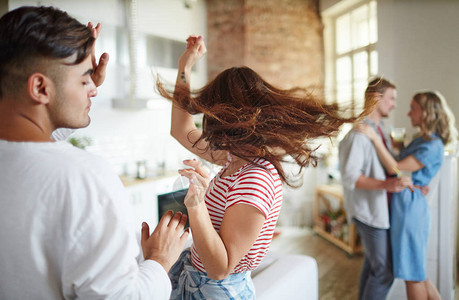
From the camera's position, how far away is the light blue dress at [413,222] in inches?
78.6

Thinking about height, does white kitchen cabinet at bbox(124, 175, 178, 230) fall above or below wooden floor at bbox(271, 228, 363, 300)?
above

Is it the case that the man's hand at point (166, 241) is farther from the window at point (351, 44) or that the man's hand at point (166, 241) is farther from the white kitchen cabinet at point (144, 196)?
the window at point (351, 44)

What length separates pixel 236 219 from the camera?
0.83m

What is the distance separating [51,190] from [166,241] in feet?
0.95

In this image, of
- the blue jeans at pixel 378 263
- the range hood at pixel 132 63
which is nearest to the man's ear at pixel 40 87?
the blue jeans at pixel 378 263

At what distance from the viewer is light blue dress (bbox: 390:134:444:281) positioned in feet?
6.55

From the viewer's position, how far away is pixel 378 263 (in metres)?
2.02

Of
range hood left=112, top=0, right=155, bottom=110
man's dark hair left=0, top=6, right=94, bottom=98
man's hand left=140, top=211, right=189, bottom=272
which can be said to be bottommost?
man's hand left=140, top=211, right=189, bottom=272

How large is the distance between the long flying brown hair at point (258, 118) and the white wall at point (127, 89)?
2.39m

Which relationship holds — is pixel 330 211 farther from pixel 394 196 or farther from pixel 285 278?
pixel 285 278

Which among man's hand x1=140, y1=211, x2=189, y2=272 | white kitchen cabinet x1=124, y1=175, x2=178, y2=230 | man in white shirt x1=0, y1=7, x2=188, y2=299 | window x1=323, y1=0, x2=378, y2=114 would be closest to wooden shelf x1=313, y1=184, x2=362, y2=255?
window x1=323, y1=0, x2=378, y2=114

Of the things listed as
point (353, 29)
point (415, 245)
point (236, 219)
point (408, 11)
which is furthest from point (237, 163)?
point (353, 29)

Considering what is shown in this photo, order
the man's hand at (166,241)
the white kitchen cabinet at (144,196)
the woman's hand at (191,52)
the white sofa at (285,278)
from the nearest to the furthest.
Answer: the man's hand at (166,241) < the woman's hand at (191,52) < the white sofa at (285,278) < the white kitchen cabinet at (144,196)

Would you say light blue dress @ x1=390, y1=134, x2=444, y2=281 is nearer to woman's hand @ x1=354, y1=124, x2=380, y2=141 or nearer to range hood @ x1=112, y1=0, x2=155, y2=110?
woman's hand @ x1=354, y1=124, x2=380, y2=141
